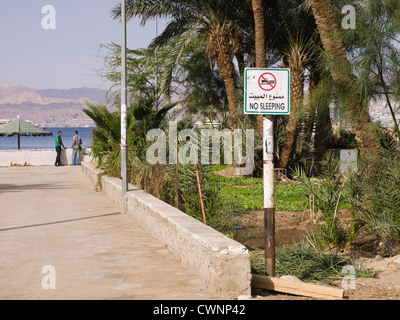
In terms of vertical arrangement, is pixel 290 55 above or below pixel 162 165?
above

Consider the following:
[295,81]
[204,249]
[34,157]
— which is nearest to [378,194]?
[204,249]

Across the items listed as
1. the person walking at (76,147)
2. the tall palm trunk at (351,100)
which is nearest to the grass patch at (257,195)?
the tall palm trunk at (351,100)

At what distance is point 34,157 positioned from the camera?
31.7 meters

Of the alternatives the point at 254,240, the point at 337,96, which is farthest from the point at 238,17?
the point at 254,240

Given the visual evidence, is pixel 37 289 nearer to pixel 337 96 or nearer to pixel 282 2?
pixel 337 96

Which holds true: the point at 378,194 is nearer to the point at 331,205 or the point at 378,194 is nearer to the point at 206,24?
the point at 331,205

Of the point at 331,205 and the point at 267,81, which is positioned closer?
the point at 267,81

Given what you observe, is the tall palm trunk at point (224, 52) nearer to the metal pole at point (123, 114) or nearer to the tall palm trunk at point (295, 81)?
the tall palm trunk at point (295, 81)

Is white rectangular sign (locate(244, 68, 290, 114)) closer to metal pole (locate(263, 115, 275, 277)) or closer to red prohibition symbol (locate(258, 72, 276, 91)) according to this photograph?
red prohibition symbol (locate(258, 72, 276, 91))

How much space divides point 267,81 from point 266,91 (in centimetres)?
11

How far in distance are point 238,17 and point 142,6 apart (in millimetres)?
3709

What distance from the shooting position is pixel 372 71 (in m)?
11.0

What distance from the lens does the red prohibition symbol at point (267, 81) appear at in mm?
6605

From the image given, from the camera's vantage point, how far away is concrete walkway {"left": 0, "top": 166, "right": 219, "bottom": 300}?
642 cm
